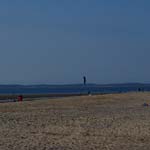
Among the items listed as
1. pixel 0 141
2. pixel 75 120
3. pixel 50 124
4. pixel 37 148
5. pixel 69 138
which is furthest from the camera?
pixel 75 120

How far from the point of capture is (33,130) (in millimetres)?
20266

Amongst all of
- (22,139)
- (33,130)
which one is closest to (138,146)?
(22,139)

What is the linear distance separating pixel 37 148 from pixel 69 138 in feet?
8.45

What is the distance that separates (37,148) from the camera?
51.2 feet

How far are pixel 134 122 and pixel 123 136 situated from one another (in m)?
5.54

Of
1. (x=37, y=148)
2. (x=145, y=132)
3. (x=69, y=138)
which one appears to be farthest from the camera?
(x=145, y=132)

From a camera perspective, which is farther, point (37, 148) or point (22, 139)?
point (22, 139)

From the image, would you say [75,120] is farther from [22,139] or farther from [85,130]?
[22,139]

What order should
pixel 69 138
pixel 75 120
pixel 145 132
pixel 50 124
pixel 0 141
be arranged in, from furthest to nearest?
pixel 75 120
pixel 50 124
pixel 145 132
pixel 69 138
pixel 0 141

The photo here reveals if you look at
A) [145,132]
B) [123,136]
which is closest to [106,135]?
[123,136]

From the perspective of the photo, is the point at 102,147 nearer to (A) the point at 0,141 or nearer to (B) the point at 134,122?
(A) the point at 0,141

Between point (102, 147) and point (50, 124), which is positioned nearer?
point (102, 147)

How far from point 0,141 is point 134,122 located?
357 inches

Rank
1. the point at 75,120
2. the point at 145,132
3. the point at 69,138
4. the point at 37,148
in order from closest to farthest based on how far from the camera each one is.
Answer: the point at 37,148
the point at 69,138
the point at 145,132
the point at 75,120
